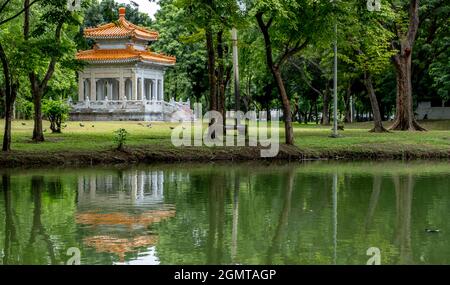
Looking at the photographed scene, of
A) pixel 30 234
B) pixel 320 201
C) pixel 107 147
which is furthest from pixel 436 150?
pixel 30 234

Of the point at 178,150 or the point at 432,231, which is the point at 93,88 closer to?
the point at 178,150

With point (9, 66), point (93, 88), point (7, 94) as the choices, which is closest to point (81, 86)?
point (93, 88)

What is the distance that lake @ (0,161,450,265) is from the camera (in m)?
9.79

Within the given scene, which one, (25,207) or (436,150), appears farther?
(436,150)

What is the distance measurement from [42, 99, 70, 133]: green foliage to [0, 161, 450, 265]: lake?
11985 millimetres

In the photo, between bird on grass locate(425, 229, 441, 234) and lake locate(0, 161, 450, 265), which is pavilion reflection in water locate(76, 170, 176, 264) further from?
bird on grass locate(425, 229, 441, 234)

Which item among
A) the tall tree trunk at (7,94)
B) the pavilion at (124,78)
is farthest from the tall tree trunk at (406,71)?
the tall tree trunk at (7,94)

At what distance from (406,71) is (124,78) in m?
25.4

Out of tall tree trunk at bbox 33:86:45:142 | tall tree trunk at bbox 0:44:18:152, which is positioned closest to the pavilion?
tall tree trunk at bbox 33:86:45:142

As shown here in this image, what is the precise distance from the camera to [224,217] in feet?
43.0
